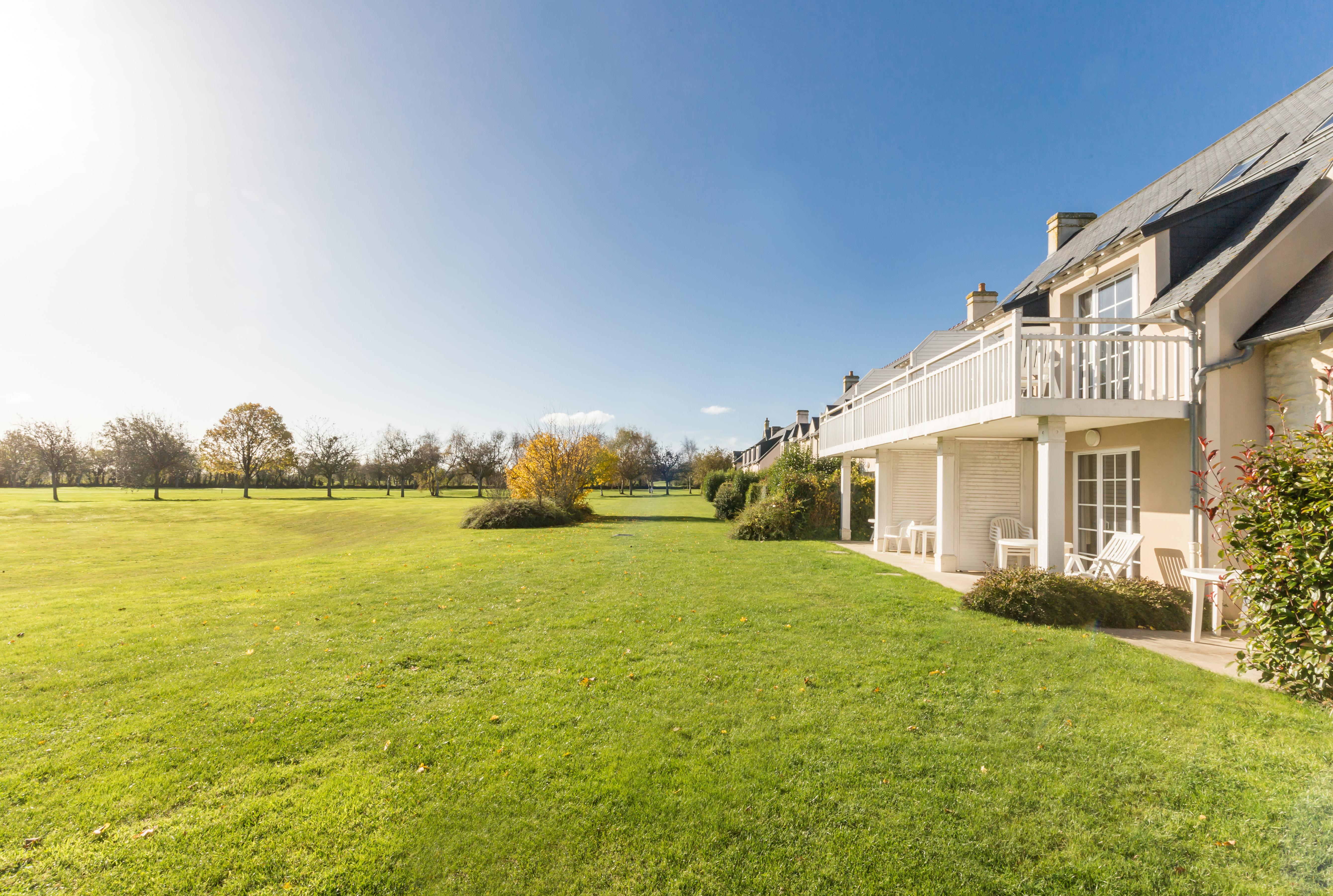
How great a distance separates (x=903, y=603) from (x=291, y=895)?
7833 mm

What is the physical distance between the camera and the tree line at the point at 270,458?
1604 inches

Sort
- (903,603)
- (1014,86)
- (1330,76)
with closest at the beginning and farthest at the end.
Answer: (903,603), (1330,76), (1014,86)

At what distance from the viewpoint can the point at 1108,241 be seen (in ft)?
36.1

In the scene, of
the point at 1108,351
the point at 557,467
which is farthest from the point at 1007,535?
the point at 557,467

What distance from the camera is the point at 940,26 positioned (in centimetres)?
1252

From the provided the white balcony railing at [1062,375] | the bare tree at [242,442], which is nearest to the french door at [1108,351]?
the white balcony railing at [1062,375]

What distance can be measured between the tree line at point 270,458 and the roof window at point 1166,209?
22.4m

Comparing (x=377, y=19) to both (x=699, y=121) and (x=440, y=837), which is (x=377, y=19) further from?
(x=440, y=837)

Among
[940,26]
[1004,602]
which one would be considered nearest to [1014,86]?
[940,26]

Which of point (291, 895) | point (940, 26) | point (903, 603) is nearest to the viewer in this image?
point (291, 895)

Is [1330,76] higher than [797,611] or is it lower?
higher

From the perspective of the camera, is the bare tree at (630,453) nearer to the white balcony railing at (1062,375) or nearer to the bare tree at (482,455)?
the bare tree at (482,455)

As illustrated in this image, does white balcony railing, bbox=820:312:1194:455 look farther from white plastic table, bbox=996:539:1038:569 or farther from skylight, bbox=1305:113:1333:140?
skylight, bbox=1305:113:1333:140

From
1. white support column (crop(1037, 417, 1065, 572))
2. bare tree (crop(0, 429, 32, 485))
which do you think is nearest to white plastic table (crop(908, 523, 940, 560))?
white support column (crop(1037, 417, 1065, 572))
